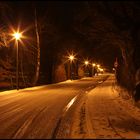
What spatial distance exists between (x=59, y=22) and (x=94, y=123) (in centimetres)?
4134

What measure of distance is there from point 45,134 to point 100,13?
15345 mm

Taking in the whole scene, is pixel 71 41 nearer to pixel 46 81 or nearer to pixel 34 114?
pixel 46 81

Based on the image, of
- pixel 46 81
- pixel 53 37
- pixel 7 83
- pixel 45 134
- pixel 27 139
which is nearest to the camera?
pixel 27 139

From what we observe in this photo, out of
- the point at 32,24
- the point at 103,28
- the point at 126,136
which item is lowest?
the point at 126,136

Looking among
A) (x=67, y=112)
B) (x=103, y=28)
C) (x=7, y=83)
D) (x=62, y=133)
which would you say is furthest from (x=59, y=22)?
(x=62, y=133)

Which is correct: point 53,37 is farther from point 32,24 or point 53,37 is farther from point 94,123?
point 94,123

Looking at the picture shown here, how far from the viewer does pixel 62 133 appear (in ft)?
34.0

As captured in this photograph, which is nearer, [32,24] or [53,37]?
[32,24]

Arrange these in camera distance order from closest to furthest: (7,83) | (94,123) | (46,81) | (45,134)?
(45,134)
(94,123)
(7,83)
(46,81)

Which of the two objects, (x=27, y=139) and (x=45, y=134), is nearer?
(x=27, y=139)

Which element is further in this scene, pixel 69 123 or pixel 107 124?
pixel 69 123

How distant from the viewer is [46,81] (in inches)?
2191

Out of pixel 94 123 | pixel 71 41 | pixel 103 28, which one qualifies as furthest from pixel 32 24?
pixel 94 123

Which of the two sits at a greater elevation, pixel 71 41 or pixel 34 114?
pixel 71 41
